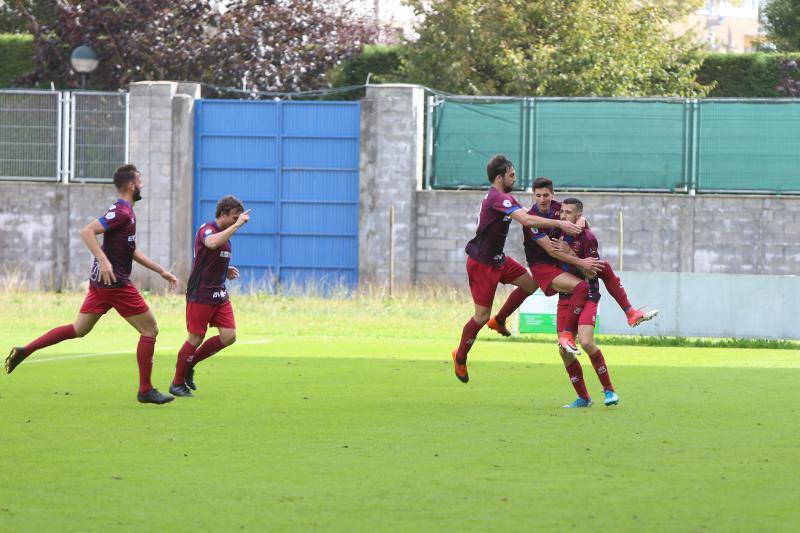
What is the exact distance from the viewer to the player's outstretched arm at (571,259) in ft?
41.3

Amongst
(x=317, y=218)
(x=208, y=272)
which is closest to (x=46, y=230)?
(x=317, y=218)

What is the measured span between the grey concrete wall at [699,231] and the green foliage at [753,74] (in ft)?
27.1

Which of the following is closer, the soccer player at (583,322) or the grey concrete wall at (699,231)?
the soccer player at (583,322)

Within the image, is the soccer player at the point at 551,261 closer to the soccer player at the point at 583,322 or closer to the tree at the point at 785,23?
the soccer player at the point at 583,322

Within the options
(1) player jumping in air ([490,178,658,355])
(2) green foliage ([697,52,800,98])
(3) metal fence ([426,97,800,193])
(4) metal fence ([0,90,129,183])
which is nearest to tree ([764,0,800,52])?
(2) green foliage ([697,52,800,98])

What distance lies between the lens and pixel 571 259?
1266cm

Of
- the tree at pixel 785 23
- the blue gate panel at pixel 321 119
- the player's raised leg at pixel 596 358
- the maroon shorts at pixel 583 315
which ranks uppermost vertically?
the tree at pixel 785 23

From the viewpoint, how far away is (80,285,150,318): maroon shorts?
1261cm

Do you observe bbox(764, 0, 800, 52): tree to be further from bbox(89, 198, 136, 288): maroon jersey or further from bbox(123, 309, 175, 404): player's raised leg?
bbox(123, 309, 175, 404): player's raised leg

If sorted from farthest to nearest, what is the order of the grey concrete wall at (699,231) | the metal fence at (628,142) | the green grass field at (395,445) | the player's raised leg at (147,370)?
the metal fence at (628,142) → the grey concrete wall at (699,231) → the player's raised leg at (147,370) → the green grass field at (395,445)

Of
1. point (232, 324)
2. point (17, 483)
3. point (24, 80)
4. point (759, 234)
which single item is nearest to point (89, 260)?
point (24, 80)

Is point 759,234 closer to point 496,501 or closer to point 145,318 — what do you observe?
point 145,318

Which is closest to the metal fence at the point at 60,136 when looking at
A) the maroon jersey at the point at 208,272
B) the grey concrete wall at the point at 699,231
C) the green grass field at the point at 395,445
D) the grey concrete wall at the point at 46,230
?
the grey concrete wall at the point at 46,230

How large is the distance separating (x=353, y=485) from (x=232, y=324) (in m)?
4.98
